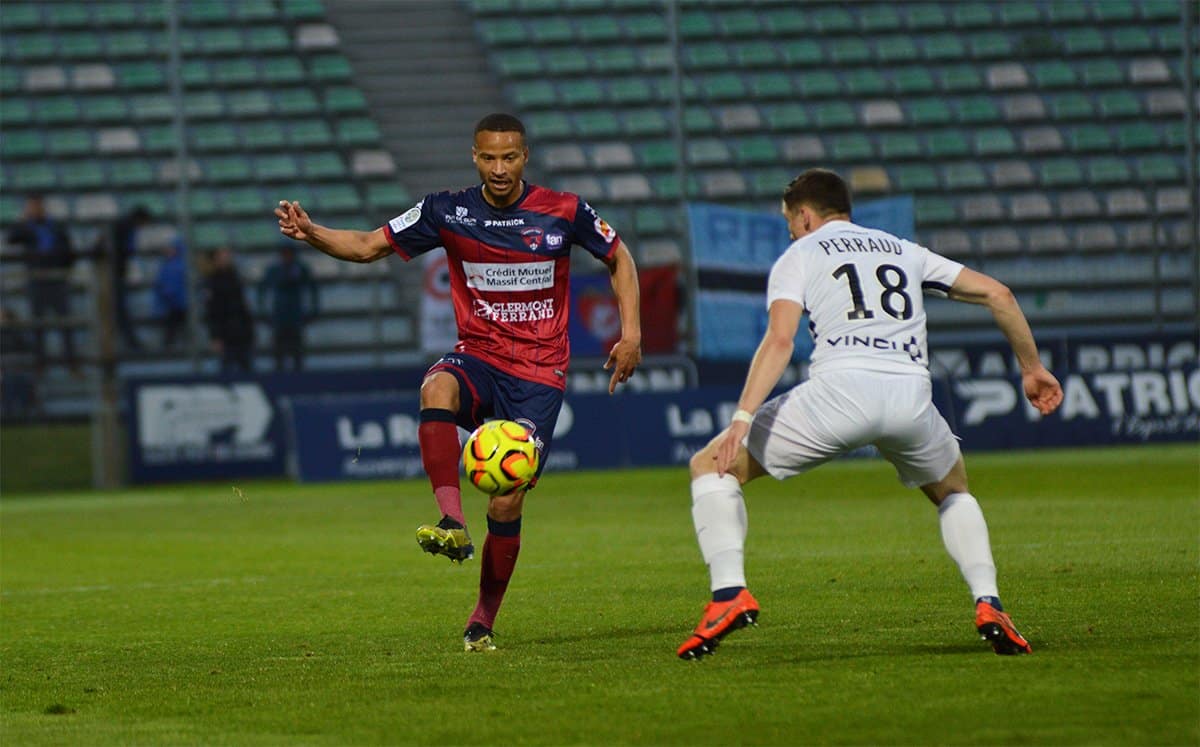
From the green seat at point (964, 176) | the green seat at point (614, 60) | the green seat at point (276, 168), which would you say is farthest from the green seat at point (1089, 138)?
the green seat at point (276, 168)

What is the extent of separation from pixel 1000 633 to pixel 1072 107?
75.6 feet

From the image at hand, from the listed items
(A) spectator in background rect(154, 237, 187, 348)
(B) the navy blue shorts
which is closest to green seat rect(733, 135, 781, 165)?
(A) spectator in background rect(154, 237, 187, 348)

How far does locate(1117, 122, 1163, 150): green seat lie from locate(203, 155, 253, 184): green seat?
41.1ft

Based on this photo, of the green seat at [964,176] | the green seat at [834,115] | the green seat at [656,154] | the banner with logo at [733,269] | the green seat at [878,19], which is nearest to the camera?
the banner with logo at [733,269]

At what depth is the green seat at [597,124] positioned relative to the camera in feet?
91.1

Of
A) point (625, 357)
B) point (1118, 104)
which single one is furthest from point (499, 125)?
point (1118, 104)

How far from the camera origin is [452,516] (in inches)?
272

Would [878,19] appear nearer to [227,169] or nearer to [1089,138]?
[1089,138]

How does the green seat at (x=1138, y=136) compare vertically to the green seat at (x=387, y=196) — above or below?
above

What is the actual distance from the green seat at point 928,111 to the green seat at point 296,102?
8775mm

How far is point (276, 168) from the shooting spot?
2700 cm

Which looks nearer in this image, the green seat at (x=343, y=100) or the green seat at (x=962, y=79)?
the green seat at (x=343, y=100)

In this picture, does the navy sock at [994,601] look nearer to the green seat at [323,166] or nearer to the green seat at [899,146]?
the green seat at [323,166]

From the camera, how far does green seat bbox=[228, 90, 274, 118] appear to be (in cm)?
2766
